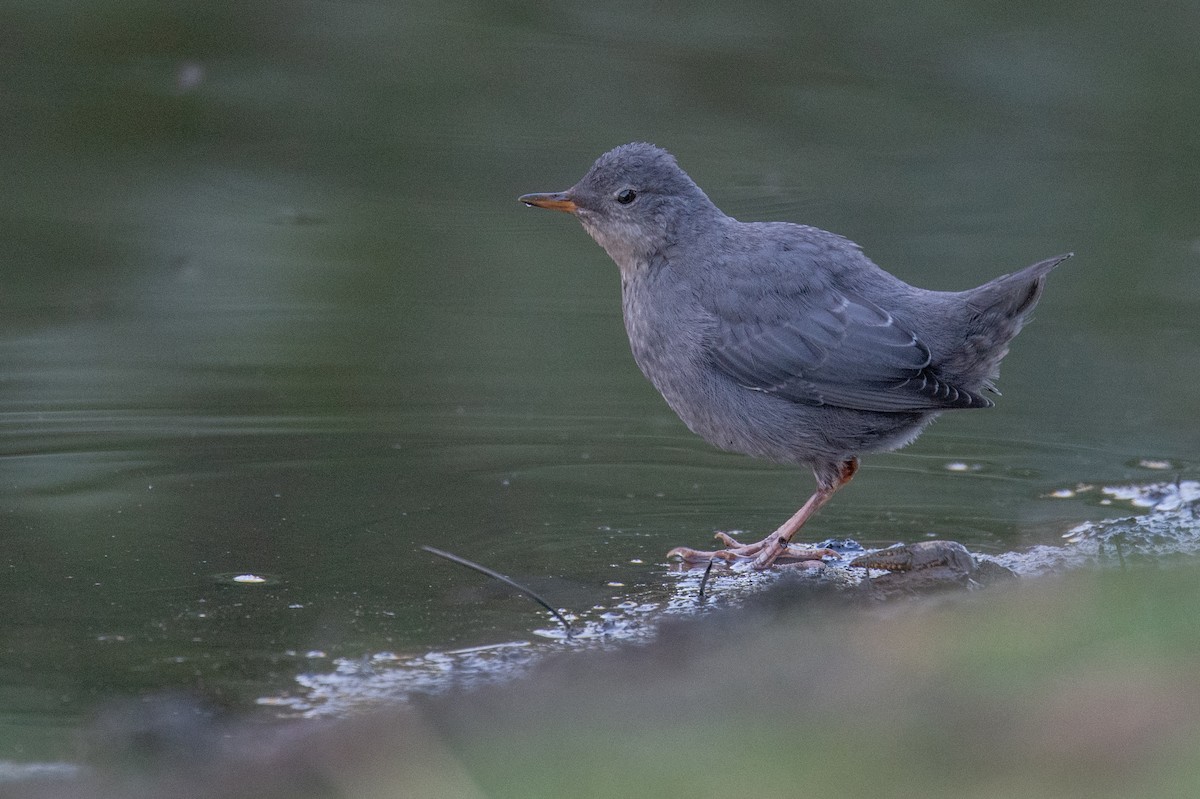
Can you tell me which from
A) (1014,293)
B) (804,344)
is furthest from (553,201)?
(1014,293)

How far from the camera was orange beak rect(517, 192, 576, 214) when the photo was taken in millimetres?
5387

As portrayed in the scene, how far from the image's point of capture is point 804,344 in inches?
198

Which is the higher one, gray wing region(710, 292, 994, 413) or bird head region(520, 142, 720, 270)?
bird head region(520, 142, 720, 270)

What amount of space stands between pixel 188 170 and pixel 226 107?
2.24 feet

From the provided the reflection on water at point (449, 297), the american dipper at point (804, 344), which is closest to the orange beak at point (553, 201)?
the american dipper at point (804, 344)

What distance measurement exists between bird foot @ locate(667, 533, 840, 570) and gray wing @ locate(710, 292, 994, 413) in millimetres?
507

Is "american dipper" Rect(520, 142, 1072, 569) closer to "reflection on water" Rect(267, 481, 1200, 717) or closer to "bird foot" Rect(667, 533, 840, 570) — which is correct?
"bird foot" Rect(667, 533, 840, 570)

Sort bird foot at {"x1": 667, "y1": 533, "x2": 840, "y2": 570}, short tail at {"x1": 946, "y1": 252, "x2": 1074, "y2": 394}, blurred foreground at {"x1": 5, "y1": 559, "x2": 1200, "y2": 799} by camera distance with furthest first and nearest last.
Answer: short tail at {"x1": 946, "y1": 252, "x2": 1074, "y2": 394}
bird foot at {"x1": 667, "y1": 533, "x2": 840, "y2": 570}
blurred foreground at {"x1": 5, "y1": 559, "x2": 1200, "y2": 799}

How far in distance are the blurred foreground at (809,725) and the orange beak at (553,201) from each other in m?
2.20

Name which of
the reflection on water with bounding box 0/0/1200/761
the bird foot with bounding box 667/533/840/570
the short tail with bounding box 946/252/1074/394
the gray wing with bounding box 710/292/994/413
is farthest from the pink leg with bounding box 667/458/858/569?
the short tail with bounding box 946/252/1074/394

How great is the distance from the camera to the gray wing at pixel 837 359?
4895 millimetres

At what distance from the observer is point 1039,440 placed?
625cm

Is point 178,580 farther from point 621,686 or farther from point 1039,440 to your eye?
point 1039,440

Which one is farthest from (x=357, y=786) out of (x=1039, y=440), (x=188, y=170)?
(x=188, y=170)
